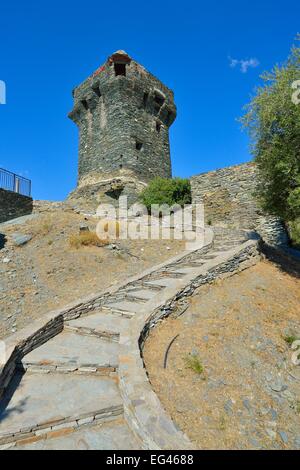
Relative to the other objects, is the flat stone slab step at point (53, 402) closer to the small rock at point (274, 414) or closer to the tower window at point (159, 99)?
the small rock at point (274, 414)

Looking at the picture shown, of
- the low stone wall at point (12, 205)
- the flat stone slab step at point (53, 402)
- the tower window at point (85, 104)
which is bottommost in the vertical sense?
the flat stone slab step at point (53, 402)

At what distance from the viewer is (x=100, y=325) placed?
18.8ft

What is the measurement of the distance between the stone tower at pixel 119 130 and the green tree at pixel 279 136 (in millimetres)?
10531

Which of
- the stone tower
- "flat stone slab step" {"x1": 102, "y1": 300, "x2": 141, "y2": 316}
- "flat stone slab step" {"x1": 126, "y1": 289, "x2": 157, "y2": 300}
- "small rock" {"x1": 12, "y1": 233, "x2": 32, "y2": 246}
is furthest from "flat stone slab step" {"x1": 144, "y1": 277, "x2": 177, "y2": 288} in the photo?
the stone tower

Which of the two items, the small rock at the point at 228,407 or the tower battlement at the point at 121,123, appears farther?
the tower battlement at the point at 121,123

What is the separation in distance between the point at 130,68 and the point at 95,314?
20937 mm

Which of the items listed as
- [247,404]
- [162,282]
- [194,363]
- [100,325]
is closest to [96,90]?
[162,282]

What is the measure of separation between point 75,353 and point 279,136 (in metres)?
9.06

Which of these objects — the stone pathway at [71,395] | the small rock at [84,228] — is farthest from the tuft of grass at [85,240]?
the stone pathway at [71,395]

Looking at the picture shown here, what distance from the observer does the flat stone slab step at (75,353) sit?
14.3 ft

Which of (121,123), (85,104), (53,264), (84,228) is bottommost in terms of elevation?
(53,264)

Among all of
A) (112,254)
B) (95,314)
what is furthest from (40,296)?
(112,254)

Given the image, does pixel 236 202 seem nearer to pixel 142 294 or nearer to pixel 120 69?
pixel 142 294

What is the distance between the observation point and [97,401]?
3.60 m
